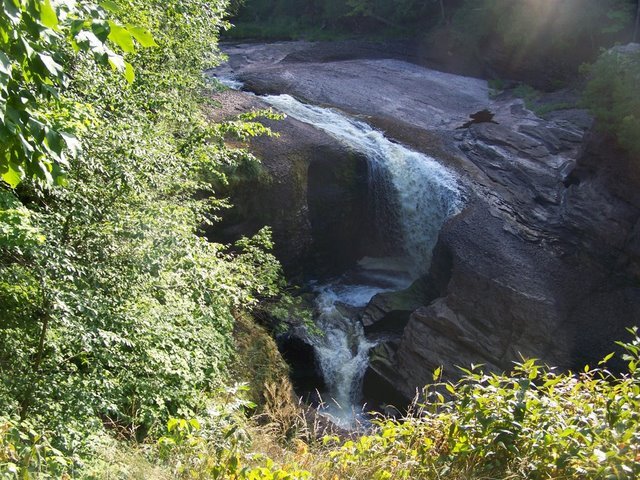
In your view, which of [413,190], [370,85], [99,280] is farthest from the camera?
[370,85]

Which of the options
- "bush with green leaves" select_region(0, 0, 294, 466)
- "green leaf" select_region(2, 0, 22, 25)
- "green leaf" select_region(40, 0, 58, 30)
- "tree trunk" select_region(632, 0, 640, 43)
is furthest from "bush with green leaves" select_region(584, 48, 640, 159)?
"green leaf" select_region(2, 0, 22, 25)

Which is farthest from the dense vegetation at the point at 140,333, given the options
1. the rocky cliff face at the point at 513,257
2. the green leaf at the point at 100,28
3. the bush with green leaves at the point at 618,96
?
the bush with green leaves at the point at 618,96

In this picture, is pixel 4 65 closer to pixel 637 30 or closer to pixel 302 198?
pixel 302 198

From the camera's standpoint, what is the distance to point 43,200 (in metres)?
5.56

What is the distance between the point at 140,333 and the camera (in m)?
6.08

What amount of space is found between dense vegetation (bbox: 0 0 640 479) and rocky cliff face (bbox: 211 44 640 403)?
13.9 ft

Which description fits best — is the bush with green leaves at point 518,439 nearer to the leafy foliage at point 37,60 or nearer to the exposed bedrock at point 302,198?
the leafy foliage at point 37,60

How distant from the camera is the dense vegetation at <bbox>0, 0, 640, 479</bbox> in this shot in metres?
3.14

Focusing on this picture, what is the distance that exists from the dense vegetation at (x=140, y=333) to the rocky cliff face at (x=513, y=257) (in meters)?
4.24

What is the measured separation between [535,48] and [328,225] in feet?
40.5

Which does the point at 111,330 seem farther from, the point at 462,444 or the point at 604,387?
the point at 604,387

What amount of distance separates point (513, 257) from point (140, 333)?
935 centimetres

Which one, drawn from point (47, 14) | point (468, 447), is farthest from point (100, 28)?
point (468, 447)

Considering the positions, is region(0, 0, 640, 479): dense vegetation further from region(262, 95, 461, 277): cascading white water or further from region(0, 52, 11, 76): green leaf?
region(262, 95, 461, 277): cascading white water
